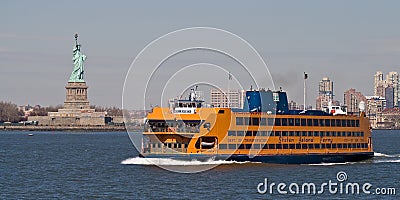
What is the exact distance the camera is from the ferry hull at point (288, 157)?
62812mm

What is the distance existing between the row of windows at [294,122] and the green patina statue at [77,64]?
123729mm

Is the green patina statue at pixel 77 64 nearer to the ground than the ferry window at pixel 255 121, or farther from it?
farther from it

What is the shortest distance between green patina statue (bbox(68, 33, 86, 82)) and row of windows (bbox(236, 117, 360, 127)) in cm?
12373

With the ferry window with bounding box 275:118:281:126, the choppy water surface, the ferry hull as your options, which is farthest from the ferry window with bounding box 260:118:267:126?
the choppy water surface

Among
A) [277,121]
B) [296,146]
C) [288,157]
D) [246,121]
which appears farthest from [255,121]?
[296,146]

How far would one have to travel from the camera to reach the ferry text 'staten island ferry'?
62.9 metres

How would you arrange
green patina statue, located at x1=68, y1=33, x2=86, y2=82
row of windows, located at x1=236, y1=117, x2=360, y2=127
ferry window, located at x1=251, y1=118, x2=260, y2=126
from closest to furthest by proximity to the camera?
row of windows, located at x1=236, y1=117, x2=360, y2=127, ferry window, located at x1=251, y1=118, x2=260, y2=126, green patina statue, located at x1=68, y1=33, x2=86, y2=82

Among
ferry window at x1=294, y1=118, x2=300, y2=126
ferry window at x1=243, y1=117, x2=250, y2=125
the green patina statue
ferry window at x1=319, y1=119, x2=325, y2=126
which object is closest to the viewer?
ferry window at x1=243, y1=117, x2=250, y2=125

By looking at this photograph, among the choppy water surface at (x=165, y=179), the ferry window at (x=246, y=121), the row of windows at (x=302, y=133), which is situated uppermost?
the ferry window at (x=246, y=121)

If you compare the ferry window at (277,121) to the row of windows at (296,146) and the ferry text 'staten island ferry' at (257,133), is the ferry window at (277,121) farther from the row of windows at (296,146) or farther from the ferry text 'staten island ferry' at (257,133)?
the row of windows at (296,146)

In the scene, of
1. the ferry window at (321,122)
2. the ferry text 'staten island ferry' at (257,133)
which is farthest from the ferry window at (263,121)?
the ferry window at (321,122)

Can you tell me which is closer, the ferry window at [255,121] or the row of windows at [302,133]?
the row of windows at [302,133]

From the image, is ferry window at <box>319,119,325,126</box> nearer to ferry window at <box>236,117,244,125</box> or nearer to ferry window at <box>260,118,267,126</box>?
ferry window at <box>260,118,267,126</box>

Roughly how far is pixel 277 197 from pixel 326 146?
2480 centimetres
